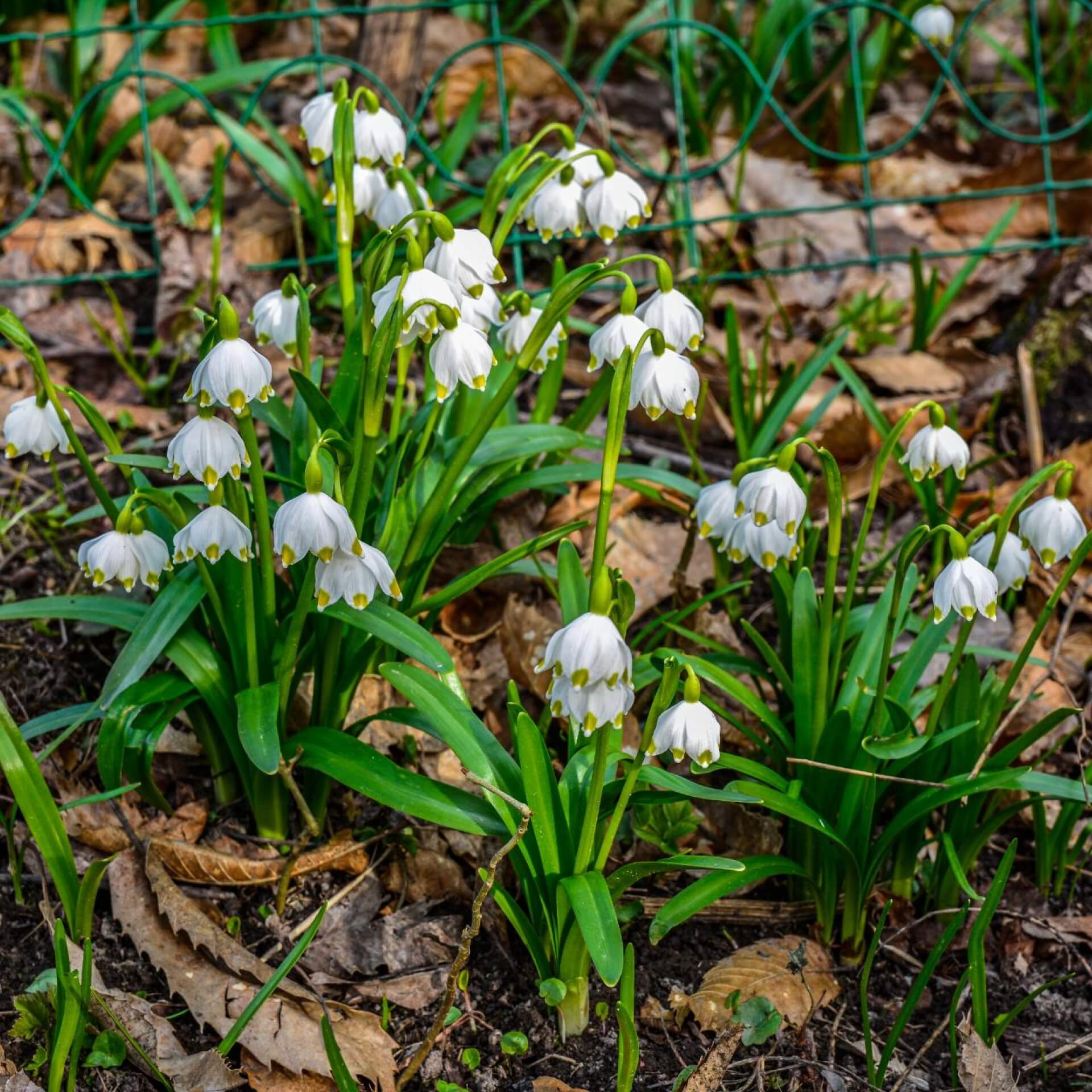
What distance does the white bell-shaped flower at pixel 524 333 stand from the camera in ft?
7.53

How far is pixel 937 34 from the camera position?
4070 mm

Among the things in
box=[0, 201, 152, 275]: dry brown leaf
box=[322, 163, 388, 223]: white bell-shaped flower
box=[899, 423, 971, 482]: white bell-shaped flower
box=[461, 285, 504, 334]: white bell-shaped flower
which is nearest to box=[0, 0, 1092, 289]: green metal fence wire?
box=[0, 201, 152, 275]: dry brown leaf

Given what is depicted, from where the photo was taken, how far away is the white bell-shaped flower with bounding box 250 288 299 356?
2.22 metres

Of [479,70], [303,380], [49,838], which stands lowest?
[49,838]

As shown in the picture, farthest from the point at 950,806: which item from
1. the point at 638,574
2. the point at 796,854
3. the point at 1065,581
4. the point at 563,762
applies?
the point at 638,574

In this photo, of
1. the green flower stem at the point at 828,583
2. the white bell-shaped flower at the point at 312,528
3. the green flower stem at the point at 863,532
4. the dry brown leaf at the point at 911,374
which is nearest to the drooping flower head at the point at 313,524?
the white bell-shaped flower at the point at 312,528

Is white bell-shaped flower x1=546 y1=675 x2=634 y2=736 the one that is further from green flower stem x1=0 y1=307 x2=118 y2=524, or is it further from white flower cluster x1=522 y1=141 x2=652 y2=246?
white flower cluster x1=522 y1=141 x2=652 y2=246

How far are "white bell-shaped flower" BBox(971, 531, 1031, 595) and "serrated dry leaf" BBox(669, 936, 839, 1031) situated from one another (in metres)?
0.72

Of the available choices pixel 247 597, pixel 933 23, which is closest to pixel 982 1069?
pixel 247 597

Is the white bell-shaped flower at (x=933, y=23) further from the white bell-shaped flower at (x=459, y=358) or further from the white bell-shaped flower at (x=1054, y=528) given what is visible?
the white bell-shaped flower at (x=459, y=358)

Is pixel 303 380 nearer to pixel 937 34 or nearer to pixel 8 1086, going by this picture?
pixel 8 1086

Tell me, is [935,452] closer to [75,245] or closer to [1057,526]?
[1057,526]

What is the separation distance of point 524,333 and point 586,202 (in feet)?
0.93

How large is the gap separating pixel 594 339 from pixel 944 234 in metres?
3.02
